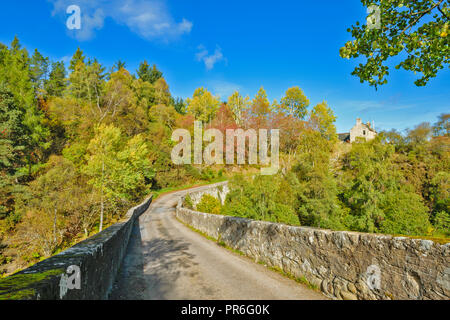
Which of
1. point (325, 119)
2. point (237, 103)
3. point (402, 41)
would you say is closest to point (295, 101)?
point (325, 119)

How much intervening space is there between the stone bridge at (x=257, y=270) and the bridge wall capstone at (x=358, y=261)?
0.04 ft

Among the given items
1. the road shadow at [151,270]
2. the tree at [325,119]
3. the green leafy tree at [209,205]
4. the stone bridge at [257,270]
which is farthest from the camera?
the tree at [325,119]

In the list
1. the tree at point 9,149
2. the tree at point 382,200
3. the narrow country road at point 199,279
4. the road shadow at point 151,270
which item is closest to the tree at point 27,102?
the tree at point 9,149

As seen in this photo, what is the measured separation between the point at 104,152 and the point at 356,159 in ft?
102

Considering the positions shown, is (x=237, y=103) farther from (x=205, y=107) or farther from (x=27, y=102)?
(x=27, y=102)

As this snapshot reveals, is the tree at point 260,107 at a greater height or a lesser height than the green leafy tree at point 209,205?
greater

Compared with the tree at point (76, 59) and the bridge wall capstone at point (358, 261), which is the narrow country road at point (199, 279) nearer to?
the bridge wall capstone at point (358, 261)

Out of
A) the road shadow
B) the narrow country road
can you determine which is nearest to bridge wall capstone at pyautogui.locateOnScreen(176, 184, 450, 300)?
the narrow country road

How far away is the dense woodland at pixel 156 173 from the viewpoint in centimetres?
2030

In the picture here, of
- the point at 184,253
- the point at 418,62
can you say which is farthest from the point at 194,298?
the point at 418,62

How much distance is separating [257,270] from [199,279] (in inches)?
65.4

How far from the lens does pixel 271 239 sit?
6273 mm

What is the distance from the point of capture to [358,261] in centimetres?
400

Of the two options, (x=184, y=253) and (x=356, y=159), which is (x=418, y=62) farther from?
(x=356, y=159)
